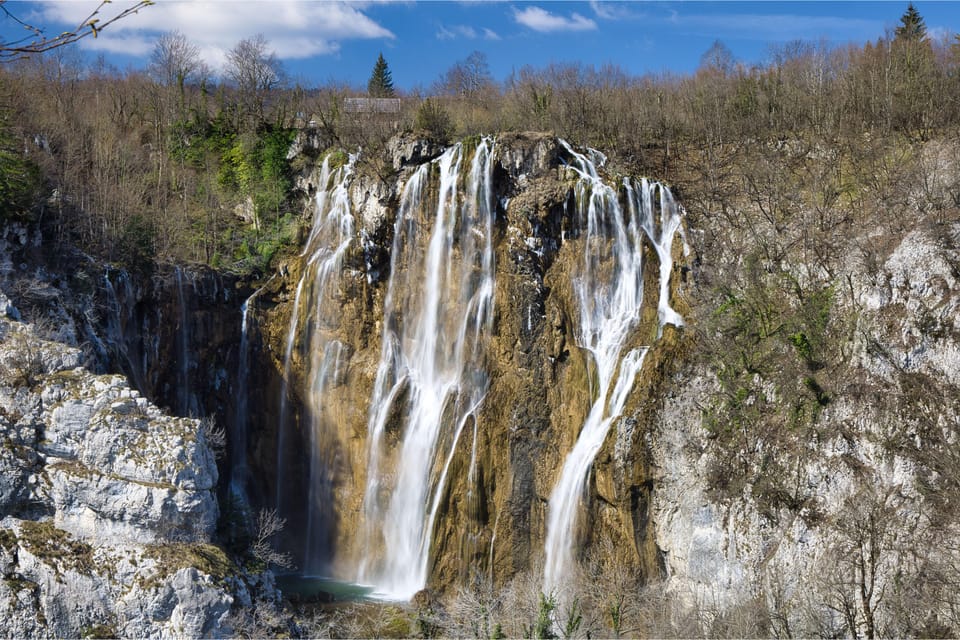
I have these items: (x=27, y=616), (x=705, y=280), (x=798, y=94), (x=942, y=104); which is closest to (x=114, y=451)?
(x=27, y=616)

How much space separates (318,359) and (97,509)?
41.5 feet

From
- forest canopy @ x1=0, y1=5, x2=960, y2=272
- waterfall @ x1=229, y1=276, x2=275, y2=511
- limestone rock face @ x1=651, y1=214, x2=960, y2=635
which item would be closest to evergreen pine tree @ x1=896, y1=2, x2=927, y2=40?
forest canopy @ x1=0, y1=5, x2=960, y2=272

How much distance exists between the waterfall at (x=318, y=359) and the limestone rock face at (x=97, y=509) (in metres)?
8.98

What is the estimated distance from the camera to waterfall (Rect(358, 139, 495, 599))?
31.8 metres

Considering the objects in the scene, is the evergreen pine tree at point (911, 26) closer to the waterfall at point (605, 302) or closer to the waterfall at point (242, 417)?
the waterfall at point (605, 302)

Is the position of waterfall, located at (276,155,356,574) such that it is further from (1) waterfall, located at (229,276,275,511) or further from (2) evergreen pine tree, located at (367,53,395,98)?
(2) evergreen pine tree, located at (367,53,395,98)

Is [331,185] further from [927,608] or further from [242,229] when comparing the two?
[927,608]

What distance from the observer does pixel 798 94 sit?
3909 centimetres

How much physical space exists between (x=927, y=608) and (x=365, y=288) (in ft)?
75.9

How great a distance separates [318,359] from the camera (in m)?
35.2

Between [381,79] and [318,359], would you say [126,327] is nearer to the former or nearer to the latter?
[318,359]

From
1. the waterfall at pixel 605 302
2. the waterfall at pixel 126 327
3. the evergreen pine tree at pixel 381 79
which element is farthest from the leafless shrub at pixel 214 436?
the evergreen pine tree at pixel 381 79

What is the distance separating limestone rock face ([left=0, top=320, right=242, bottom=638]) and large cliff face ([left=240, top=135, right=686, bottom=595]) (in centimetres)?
892

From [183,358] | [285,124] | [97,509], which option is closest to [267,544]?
[97,509]
